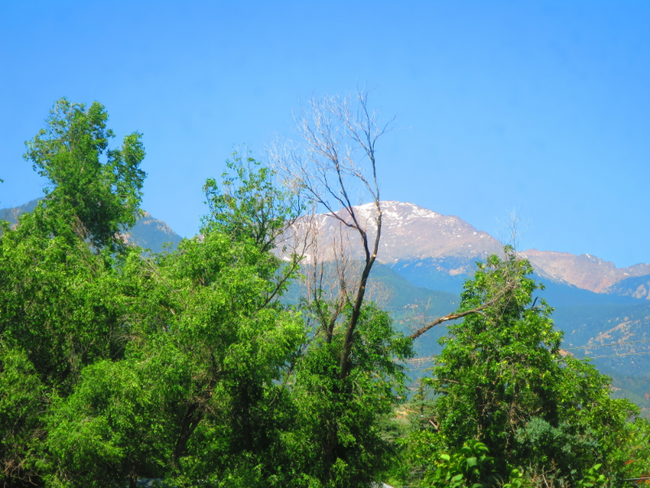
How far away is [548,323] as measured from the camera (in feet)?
65.4

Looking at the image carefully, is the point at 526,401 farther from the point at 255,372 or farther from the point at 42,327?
the point at 42,327

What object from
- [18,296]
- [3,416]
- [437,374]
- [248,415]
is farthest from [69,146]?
[437,374]

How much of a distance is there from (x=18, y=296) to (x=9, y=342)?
134 cm

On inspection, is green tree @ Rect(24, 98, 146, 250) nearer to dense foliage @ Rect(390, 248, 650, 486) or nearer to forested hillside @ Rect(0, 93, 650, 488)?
forested hillside @ Rect(0, 93, 650, 488)

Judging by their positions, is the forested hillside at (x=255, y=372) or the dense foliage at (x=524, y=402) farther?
the dense foliage at (x=524, y=402)

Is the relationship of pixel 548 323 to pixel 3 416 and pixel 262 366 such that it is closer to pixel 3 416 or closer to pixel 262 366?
pixel 262 366

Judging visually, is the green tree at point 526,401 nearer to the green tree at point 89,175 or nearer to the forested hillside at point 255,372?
the forested hillside at point 255,372

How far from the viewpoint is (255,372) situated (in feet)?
47.5

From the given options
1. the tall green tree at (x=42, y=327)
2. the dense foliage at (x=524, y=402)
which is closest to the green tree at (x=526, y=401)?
the dense foliage at (x=524, y=402)

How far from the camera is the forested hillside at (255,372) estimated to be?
1390 centimetres

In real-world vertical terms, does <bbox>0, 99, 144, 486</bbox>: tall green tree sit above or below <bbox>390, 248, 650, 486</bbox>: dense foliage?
below

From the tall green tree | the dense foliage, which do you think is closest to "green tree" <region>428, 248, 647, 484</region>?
the dense foliage

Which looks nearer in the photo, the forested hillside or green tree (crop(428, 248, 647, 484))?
the forested hillside

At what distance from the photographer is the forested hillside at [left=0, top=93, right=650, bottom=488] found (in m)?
13.9
